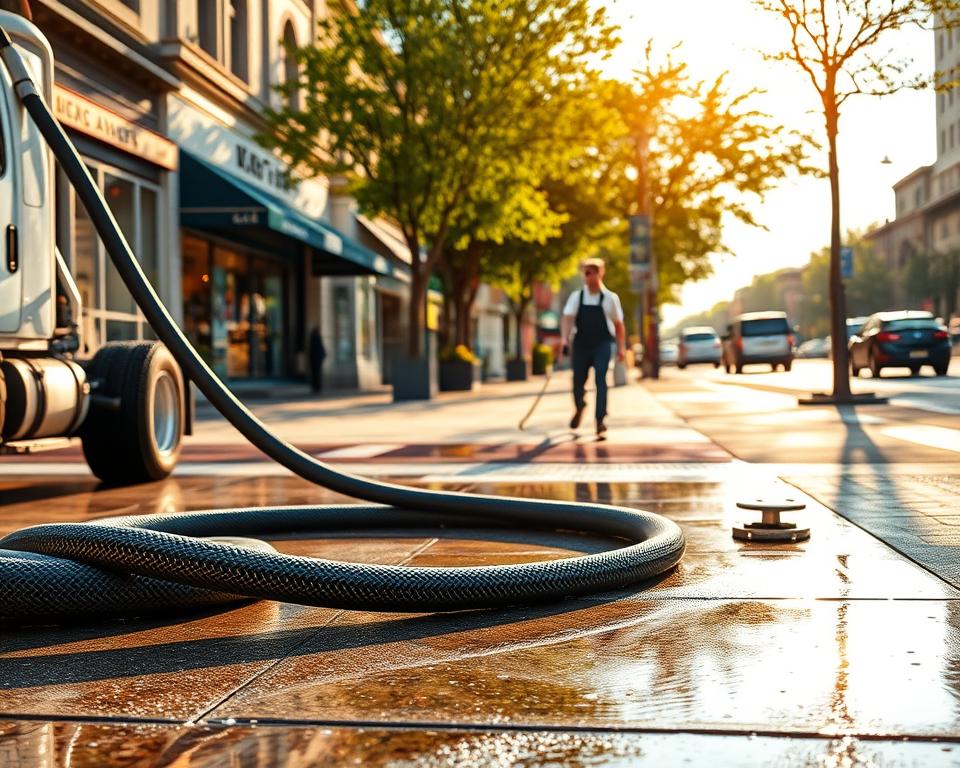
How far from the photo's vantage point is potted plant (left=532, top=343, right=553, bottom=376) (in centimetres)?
4775

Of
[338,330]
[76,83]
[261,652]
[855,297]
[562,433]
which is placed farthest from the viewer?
[855,297]

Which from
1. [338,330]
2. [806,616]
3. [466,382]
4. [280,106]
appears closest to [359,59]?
[280,106]

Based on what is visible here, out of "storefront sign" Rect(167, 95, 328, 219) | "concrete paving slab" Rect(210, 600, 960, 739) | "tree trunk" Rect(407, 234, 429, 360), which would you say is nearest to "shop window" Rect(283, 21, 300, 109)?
"storefront sign" Rect(167, 95, 328, 219)

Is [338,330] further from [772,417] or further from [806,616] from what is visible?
[806,616]

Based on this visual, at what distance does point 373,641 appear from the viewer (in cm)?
353

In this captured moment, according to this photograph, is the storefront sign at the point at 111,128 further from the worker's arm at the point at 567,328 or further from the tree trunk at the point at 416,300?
the worker's arm at the point at 567,328

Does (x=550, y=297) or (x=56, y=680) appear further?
(x=550, y=297)

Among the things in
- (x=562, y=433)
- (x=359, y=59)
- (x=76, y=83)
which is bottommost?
(x=562, y=433)

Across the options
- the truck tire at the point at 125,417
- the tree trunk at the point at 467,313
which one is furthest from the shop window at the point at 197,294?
the truck tire at the point at 125,417

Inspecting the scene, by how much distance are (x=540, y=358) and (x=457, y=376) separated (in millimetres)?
20923

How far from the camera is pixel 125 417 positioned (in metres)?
8.10

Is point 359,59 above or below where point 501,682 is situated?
above

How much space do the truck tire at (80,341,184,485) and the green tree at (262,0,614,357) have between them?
1452 cm

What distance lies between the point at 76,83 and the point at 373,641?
16.2 metres
